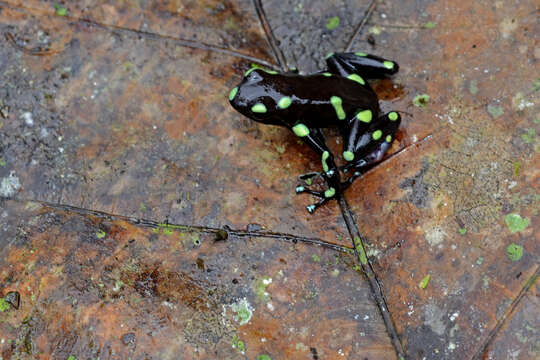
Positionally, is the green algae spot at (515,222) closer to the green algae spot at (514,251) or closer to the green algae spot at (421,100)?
the green algae spot at (514,251)

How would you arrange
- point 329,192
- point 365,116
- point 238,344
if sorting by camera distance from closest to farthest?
point 238,344 → point 329,192 → point 365,116

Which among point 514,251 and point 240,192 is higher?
point 514,251

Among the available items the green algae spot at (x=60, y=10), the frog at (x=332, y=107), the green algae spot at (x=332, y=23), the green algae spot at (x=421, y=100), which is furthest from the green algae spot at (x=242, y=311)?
the green algae spot at (x=60, y=10)

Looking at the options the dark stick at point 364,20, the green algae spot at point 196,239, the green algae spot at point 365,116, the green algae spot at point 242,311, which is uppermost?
the dark stick at point 364,20

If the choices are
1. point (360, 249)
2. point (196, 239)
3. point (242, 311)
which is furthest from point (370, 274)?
point (196, 239)

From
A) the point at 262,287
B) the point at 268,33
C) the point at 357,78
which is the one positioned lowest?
the point at 262,287

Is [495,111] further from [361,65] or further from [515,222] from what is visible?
[361,65]

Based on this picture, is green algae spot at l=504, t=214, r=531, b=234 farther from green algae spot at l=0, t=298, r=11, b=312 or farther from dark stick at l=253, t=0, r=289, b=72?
green algae spot at l=0, t=298, r=11, b=312
